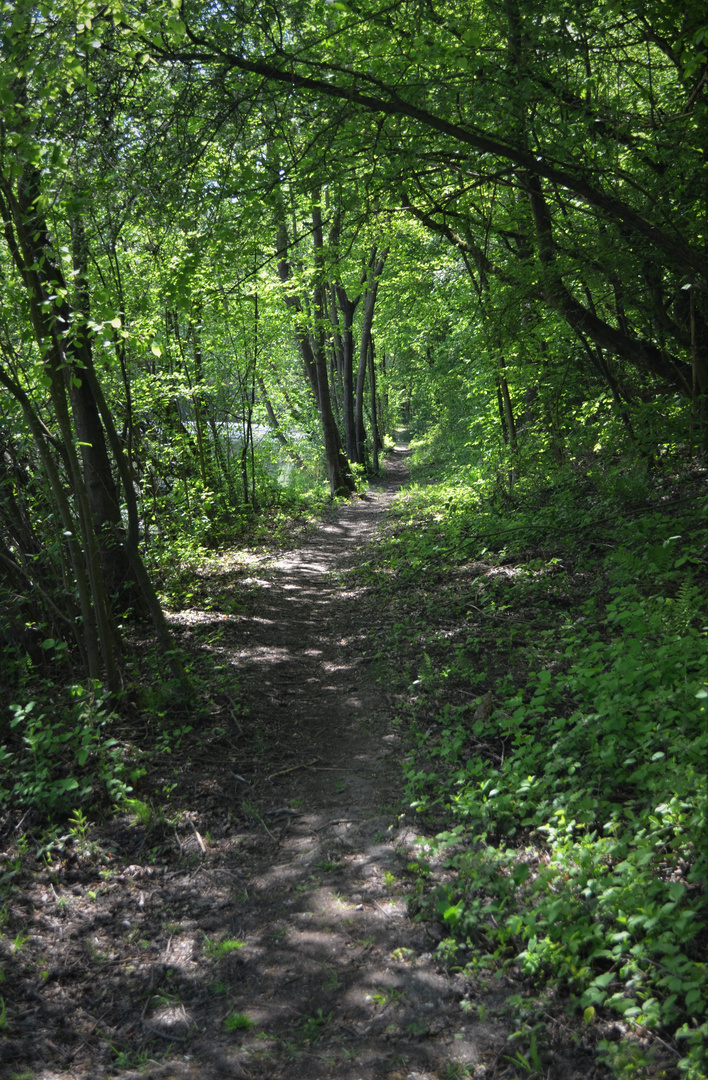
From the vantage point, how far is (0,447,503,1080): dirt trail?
104 inches

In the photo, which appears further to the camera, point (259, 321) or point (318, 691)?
point (259, 321)

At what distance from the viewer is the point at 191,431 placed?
503 inches

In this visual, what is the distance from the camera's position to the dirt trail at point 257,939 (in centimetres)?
265

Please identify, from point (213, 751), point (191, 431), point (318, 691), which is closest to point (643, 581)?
Result: point (318, 691)

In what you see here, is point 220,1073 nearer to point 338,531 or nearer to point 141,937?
point 141,937

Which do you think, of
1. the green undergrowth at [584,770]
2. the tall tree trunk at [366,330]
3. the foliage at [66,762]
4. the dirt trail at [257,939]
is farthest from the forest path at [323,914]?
the tall tree trunk at [366,330]

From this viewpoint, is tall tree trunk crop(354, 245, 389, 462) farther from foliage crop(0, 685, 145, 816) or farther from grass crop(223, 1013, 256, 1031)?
grass crop(223, 1013, 256, 1031)

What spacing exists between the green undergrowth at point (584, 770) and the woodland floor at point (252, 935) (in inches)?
8.8

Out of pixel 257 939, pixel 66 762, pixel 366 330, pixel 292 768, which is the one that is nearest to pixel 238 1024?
pixel 257 939

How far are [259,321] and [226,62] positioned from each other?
29.9 ft

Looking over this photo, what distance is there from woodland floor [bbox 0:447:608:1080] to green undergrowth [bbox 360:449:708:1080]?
0.74ft

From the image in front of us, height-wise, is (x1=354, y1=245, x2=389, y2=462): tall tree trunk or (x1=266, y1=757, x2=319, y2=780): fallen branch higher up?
(x1=354, y1=245, x2=389, y2=462): tall tree trunk

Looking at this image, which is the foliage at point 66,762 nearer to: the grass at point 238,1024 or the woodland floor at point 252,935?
the woodland floor at point 252,935

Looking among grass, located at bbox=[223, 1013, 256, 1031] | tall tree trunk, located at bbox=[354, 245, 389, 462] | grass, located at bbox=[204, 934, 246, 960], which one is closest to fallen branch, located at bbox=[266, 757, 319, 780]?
grass, located at bbox=[204, 934, 246, 960]
